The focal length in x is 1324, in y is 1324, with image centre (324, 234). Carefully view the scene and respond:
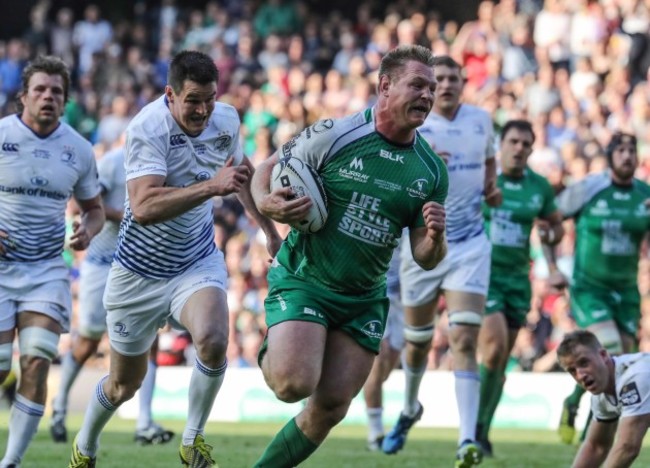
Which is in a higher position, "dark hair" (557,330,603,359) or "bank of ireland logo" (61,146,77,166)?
"bank of ireland logo" (61,146,77,166)

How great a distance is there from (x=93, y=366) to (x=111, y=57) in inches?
308

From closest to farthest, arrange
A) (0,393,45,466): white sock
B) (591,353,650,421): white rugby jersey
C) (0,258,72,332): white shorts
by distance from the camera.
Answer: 1. (591,353,650,421): white rugby jersey
2. (0,393,45,466): white sock
3. (0,258,72,332): white shorts

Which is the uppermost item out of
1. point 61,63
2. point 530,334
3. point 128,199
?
point 61,63

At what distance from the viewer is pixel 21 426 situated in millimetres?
9508

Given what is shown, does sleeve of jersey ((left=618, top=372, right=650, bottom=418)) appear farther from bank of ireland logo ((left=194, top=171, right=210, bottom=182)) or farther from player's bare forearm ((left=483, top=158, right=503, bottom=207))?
player's bare forearm ((left=483, top=158, right=503, bottom=207))

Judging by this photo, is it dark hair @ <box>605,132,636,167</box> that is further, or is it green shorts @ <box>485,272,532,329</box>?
dark hair @ <box>605,132,636,167</box>

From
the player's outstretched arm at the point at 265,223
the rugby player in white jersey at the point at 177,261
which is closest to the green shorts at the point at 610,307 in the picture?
the player's outstretched arm at the point at 265,223

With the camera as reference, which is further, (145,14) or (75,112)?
(145,14)

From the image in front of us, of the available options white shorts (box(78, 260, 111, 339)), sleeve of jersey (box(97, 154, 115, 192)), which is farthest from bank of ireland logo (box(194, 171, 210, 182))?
white shorts (box(78, 260, 111, 339))

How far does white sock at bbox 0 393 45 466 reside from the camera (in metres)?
9.44

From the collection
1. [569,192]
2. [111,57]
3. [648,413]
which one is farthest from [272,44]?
[648,413]

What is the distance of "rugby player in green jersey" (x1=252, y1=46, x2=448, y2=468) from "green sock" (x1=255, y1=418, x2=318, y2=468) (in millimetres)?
13

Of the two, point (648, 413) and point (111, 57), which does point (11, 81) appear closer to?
point (111, 57)

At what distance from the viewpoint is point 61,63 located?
33.3 ft
